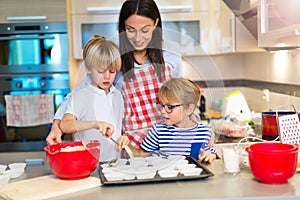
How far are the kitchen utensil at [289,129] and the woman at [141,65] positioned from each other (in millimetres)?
396

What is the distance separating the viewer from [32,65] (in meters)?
2.90

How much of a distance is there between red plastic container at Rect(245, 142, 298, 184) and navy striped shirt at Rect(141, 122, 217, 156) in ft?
0.89

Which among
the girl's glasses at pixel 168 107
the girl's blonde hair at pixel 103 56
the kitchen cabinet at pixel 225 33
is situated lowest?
the girl's glasses at pixel 168 107

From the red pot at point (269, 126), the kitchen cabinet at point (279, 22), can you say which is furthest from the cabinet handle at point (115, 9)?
the red pot at point (269, 126)

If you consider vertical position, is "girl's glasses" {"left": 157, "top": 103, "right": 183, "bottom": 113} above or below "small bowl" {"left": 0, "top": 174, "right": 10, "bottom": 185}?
above

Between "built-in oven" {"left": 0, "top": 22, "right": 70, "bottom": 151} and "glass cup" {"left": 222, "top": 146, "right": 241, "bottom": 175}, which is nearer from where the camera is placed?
"glass cup" {"left": 222, "top": 146, "right": 241, "bottom": 175}

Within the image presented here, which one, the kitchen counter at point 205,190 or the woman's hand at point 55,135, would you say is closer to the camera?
the kitchen counter at point 205,190

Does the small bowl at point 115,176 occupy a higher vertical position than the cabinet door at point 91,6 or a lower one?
lower

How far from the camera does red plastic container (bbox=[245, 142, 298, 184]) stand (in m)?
1.31

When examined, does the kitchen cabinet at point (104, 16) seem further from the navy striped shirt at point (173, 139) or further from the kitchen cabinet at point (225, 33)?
the navy striped shirt at point (173, 139)

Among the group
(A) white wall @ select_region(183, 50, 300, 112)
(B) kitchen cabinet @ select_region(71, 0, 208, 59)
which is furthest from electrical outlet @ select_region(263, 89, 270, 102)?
(B) kitchen cabinet @ select_region(71, 0, 208, 59)

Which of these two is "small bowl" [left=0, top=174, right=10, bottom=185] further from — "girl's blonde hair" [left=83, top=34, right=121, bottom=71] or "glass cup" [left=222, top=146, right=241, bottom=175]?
"glass cup" [left=222, top=146, right=241, bottom=175]

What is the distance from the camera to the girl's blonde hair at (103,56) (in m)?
1.51

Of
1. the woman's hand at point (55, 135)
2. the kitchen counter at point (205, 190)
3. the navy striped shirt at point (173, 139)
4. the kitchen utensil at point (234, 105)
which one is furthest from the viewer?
the kitchen utensil at point (234, 105)
